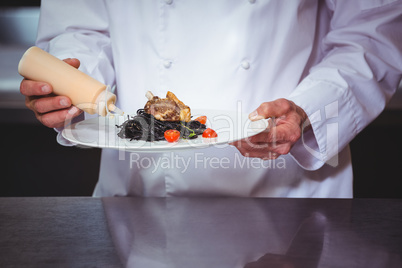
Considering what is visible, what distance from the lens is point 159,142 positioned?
109cm

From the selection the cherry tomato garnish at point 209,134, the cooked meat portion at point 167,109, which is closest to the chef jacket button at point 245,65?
the cooked meat portion at point 167,109

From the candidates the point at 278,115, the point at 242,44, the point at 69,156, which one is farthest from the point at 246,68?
the point at 69,156

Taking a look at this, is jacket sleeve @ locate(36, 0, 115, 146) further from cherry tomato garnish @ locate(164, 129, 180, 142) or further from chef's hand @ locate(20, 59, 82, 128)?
cherry tomato garnish @ locate(164, 129, 180, 142)

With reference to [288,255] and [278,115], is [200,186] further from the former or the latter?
[288,255]

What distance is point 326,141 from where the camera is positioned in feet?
4.68

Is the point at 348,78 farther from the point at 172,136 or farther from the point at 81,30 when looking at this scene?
the point at 81,30

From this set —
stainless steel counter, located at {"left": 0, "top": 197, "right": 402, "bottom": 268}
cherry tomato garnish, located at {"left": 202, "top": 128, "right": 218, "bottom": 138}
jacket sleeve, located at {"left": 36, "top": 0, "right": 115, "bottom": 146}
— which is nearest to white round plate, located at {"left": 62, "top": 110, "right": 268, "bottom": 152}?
cherry tomato garnish, located at {"left": 202, "top": 128, "right": 218, "bottom": 138}

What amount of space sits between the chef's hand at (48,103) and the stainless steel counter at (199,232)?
0.78ft

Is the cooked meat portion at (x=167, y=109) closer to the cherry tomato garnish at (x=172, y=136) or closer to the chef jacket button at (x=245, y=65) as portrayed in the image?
the cherry tomato garnish at (x=172, y=136)

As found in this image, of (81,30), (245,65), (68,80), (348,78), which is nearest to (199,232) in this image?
(68,80)

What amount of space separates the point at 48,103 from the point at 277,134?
646mm

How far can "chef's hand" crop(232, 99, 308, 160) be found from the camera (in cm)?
123

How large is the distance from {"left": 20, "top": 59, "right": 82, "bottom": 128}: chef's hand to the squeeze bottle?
Result: 0.02 meters

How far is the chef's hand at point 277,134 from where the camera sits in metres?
1.23
